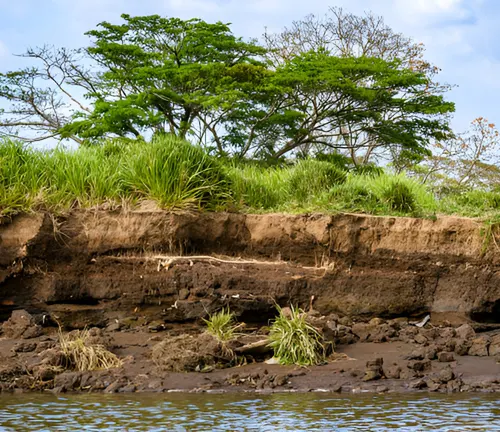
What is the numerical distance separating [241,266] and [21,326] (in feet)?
11.6

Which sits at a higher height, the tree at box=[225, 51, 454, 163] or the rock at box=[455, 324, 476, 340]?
the tree at box=[225, 51, 454, 163]

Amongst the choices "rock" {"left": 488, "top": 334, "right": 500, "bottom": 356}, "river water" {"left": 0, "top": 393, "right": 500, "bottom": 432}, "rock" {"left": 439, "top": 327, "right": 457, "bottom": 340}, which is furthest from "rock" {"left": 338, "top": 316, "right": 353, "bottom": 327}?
"river water" {"left": 0, "top": 393, "right": 500, "bottom": 432}

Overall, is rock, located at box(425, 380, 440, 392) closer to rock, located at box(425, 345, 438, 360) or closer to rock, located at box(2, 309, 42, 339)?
rock, located at box(425, 345, 438, 360)

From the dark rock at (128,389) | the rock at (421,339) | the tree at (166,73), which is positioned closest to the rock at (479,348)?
the rock at (421,339)

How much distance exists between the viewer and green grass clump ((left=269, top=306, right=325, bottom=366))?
974 centimetres

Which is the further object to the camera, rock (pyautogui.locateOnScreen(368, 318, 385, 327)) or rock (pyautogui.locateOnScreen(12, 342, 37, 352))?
rock (pyautogui.locateOnScreen(368, 318, 385, 327))

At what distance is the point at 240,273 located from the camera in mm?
12258

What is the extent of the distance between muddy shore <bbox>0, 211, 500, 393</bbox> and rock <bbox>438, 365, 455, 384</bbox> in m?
2.06

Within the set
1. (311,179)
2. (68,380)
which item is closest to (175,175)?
(311,179)

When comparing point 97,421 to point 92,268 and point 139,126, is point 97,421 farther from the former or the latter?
point 139,126

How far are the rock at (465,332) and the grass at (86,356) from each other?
4.91 meters

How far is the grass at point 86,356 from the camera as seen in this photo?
9.78 metres

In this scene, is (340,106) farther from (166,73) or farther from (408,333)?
(408,333)

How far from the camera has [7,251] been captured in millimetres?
12305
